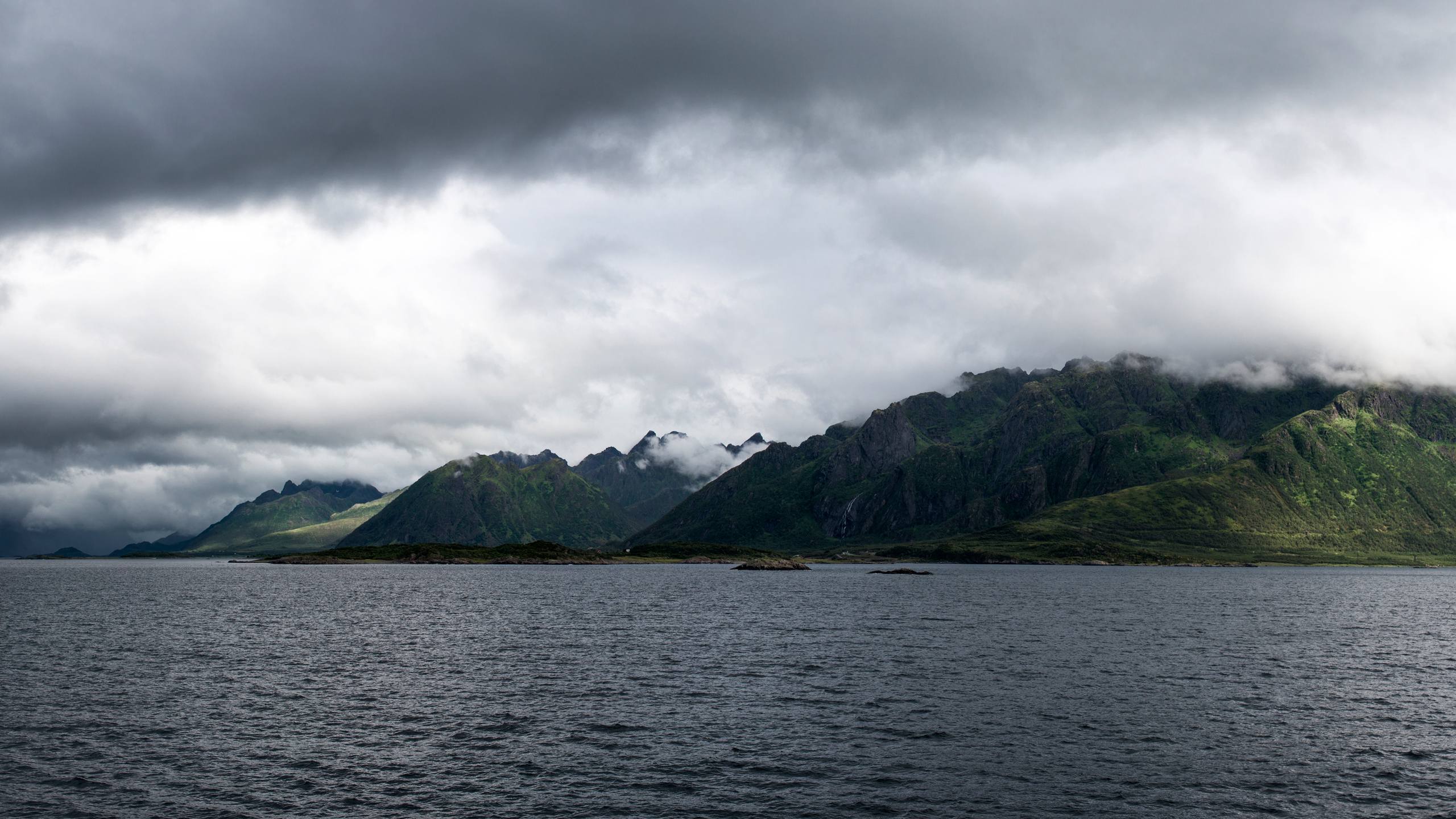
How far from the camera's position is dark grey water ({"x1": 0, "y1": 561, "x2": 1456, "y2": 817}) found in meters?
46.2

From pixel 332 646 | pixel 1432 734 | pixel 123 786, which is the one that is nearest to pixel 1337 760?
pixel 1432 734

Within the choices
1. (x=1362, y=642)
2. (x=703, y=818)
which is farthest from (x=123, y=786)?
(x=1362, y=642)

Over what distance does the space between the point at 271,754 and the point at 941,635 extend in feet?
279

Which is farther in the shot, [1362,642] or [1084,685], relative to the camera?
[1362,642]

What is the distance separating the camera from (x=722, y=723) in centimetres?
6347

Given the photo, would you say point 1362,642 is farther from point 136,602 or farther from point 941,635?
point 136,602

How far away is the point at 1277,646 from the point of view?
10944 cm

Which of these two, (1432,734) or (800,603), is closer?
(1432,734)

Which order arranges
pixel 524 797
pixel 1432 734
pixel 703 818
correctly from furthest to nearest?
pixel 1432 734
pixel 524 797
pixel 703 818

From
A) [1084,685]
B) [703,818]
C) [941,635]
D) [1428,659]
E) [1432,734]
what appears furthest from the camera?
[941,635]

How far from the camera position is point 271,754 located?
53.9 m

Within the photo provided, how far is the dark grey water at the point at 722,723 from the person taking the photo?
4625 cm

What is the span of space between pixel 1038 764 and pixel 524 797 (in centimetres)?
2874

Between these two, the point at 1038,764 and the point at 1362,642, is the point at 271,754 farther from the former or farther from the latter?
the point at 1362,642
